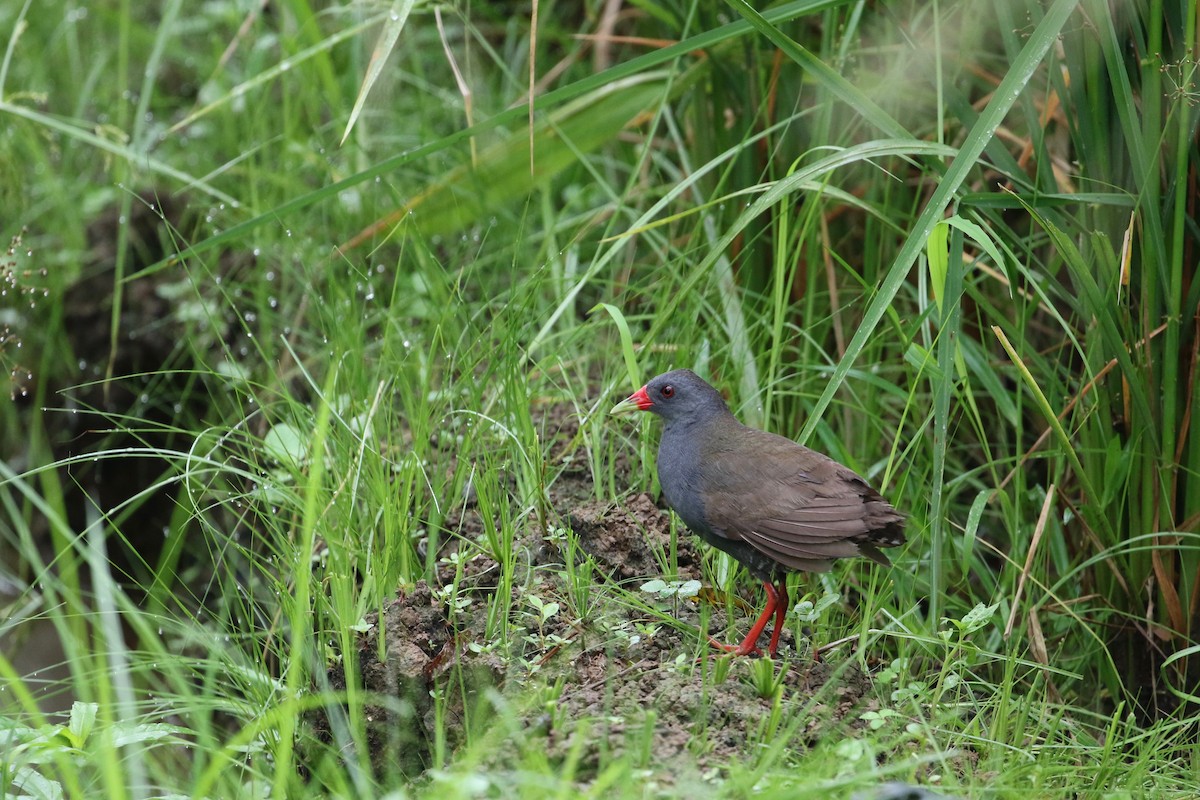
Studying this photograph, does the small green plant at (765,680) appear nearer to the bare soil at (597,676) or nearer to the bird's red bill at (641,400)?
the bare soil at (597,676)

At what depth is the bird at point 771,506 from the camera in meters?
2.54

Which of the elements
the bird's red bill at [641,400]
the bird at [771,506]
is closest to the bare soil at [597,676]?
the bird at [771,506]

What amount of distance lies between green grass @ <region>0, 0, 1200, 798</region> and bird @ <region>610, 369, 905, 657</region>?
0.11 m

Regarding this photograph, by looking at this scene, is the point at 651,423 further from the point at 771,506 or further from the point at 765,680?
the point at 765,680

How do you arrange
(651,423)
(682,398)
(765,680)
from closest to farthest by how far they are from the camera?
1. (765,680)
2. (682,398)
3. (651,423)

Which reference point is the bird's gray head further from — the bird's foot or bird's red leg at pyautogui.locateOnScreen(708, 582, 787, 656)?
the bird's foot

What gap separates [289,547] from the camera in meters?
2.80

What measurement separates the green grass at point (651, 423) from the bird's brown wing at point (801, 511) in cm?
11

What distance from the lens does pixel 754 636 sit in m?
2.59

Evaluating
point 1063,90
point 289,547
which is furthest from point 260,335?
point 1063,90

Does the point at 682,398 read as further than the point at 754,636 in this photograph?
Yes

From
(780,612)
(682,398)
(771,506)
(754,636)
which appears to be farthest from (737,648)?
(682,398)

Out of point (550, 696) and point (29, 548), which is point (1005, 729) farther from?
point (29, 548)

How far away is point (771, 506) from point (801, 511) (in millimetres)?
65
